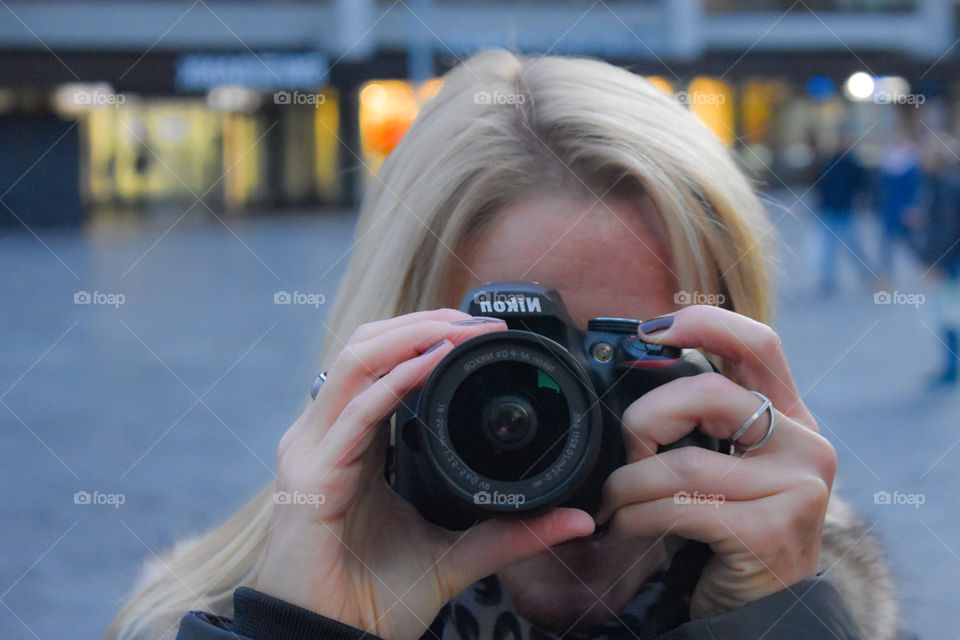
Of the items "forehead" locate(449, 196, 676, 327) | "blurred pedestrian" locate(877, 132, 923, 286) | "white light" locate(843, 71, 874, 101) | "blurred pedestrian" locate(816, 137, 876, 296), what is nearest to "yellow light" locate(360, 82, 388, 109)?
"white light" locate(843, 71, 874, 101)

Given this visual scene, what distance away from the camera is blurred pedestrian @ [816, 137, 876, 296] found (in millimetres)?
10109

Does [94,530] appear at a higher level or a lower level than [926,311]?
lower

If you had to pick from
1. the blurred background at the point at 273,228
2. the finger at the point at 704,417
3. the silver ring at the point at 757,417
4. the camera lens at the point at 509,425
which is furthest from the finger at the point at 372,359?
the blurred background at the point at 273,228

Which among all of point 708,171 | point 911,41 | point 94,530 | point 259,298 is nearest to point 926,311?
point 259,298

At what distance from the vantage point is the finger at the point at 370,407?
1299 millimetres

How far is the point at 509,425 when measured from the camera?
50.7 inches

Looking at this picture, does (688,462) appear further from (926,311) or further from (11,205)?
(11,205)

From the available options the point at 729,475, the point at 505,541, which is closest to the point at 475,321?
the point at 505,541

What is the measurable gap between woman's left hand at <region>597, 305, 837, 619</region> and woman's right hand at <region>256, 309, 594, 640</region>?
120 millimetres

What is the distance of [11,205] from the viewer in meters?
18.9

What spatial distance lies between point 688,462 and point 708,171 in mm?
472

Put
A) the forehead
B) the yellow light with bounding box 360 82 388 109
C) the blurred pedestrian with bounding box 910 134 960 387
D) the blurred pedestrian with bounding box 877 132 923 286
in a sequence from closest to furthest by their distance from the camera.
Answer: the forehead < the blurred pedestrian with bounding box 910 134 960 387 < the blurred pedestrian with bounding box 877 132 923 286 < the yellow light with bounding box 360 82 388 109

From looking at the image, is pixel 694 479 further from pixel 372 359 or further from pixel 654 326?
pixel 372 359

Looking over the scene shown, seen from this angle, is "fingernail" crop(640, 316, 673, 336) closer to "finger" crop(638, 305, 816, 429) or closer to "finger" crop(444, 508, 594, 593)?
"finger" crop(638, 305, 816, 429)
